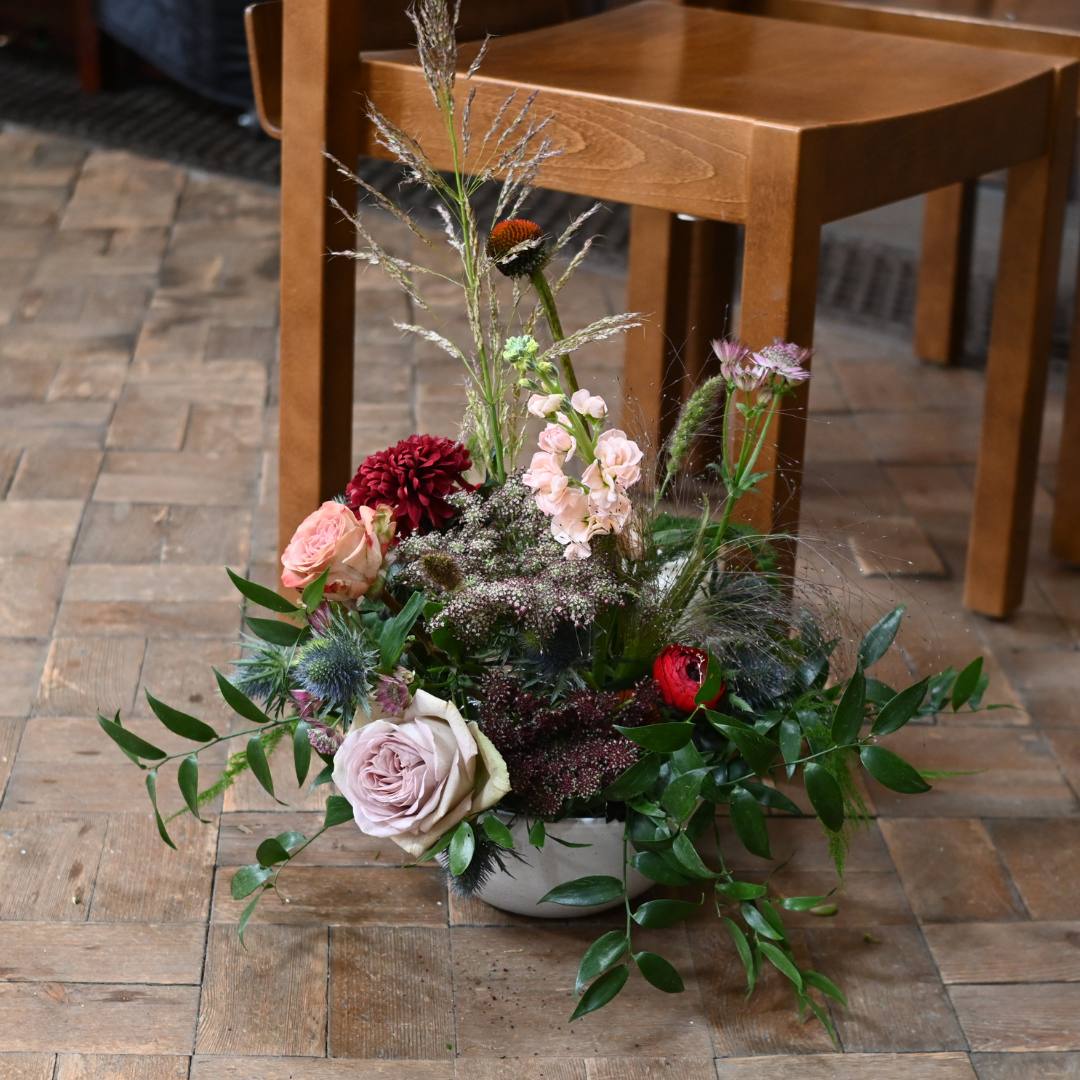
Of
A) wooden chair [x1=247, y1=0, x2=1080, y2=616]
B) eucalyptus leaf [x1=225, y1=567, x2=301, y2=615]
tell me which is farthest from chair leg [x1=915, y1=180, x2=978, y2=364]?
eucalyptus leaf [x1=225, y1=567, x2=301, y2=615]

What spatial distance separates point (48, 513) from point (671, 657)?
3.29ft

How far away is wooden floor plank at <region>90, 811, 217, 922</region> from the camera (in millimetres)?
1148

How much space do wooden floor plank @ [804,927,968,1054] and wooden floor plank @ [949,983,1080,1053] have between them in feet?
0.05

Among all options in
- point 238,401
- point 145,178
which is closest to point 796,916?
point 238,401

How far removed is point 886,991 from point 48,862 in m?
0.69

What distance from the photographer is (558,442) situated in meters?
1.01

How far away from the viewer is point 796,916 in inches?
46.1

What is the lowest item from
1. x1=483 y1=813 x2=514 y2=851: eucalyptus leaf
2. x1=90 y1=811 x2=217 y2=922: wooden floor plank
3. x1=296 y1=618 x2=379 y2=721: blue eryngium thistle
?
x1=90 y1=811 x2=217 y2=922: wooden floor plank

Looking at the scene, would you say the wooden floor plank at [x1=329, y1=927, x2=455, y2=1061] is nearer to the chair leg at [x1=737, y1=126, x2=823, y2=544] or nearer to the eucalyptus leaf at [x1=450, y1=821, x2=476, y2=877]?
the eucalyptus leaf at [x1=450, y1=821, x2=476, y2=877]

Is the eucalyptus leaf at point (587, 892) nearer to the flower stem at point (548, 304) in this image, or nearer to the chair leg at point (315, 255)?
the flower stem at point (548, 304)

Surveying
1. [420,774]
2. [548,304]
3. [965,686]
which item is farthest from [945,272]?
[420,774]

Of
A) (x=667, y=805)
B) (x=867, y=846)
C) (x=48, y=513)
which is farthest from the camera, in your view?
(x=48, y=513)

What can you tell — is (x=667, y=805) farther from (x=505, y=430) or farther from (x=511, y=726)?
A: (x=505, y=430)

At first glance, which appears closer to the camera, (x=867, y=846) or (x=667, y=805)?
(x=667, y=805)
